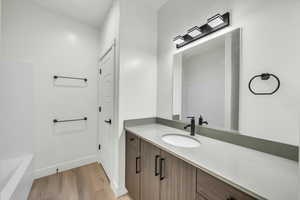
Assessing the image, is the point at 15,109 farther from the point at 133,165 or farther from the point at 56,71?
the point at 133,165

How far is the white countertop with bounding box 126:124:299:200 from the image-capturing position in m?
0.52

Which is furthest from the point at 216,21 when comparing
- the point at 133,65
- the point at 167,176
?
the point at 167,176

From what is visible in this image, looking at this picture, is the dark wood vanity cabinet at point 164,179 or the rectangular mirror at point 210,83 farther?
the rectangular mirror at point 210,83

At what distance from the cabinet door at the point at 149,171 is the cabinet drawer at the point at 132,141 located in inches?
4.0

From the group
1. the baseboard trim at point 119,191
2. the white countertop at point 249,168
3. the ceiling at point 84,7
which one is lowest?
the baseboard trim at point 119,191

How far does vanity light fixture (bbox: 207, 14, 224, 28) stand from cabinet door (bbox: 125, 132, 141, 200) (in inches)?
53.9

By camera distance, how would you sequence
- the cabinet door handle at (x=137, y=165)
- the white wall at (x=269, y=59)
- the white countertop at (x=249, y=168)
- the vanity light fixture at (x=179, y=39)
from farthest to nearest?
the vanity light fixture at (x=179, y=39) < the cabinet door handle at (x=137, y=165) < the white wall at (x=269, y=59) < the white countertop at (x=249, y=168)

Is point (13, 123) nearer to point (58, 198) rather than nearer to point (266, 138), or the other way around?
point (58, 198)

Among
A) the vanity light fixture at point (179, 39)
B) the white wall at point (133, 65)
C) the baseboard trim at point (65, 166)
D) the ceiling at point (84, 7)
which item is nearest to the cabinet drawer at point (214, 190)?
the white wall at point (133, 65)

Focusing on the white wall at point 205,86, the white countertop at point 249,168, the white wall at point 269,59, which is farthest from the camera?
the white wall at point 205,86

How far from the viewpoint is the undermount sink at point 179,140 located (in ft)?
4.01

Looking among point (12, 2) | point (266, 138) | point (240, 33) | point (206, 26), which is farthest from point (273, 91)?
point (12, 2)

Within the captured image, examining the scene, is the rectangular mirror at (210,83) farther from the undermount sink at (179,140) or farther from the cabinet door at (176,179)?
the cabinet door at (176,179)

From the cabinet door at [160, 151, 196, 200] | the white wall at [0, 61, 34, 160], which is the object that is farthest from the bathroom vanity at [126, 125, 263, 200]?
the white wall at [0, 61, 34, 160]
